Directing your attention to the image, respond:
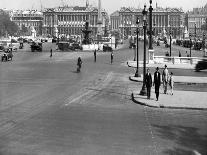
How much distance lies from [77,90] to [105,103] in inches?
222

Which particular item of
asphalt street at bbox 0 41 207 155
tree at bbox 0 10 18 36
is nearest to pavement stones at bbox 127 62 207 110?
asphalt street at bbox 0 41 207 155

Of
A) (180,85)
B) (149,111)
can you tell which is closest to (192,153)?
(149,111)

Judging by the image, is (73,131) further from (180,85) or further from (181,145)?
(180,85)

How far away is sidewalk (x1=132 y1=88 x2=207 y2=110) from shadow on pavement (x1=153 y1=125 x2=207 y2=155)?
5217mm

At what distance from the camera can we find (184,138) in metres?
14.7

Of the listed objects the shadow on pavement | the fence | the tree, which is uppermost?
the tree

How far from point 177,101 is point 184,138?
9.09 meters

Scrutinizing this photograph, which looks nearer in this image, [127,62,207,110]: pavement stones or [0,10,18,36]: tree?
[127,62,207,110]: pavement stones

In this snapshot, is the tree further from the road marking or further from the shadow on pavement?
the shadow on pavement

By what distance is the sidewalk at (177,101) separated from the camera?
22.0 m

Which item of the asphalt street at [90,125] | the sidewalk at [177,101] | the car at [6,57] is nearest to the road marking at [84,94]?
the asphalt street at [90,125]

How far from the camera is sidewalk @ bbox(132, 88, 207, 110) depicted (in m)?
22.0

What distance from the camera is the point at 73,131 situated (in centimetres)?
1555

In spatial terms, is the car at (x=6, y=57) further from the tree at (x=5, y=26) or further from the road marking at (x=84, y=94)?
the tree at (x=5, y=26)
